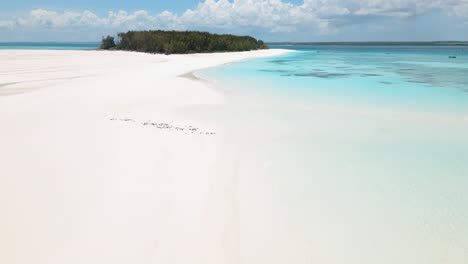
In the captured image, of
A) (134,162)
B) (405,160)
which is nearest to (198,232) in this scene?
(134,162)

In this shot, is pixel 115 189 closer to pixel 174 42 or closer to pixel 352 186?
pixel 352 186

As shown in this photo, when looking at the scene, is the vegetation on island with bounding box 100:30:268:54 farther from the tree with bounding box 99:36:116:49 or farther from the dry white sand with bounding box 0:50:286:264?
the dry white sand with bounding box 0:50:286:264

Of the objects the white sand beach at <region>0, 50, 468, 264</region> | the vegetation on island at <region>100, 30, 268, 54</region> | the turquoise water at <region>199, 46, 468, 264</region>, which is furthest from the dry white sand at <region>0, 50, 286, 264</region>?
the vegetation on island at <region>100, 30, 268, 54</region>

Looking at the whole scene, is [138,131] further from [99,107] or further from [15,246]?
[15,246]

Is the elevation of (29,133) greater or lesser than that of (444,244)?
greater

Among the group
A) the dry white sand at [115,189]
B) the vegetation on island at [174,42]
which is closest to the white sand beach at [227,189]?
the dry white sand at [115,189]

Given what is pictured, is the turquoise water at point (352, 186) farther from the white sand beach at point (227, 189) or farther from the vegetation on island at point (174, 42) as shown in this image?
the vegetation on island at point (174, 42)
